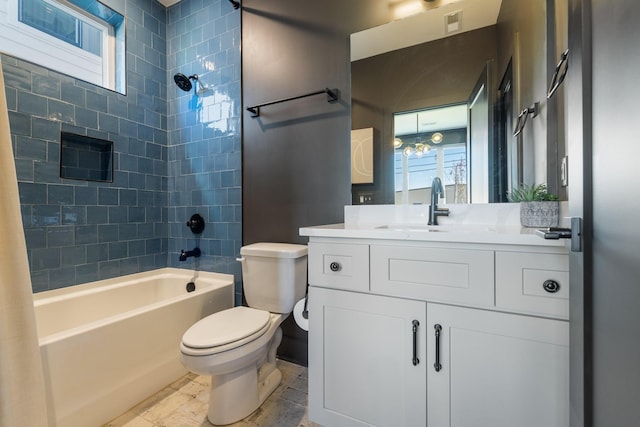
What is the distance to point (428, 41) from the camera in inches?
59.8

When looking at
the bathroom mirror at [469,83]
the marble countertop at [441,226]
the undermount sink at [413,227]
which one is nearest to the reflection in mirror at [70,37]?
the bathroom mirror at [469,83]

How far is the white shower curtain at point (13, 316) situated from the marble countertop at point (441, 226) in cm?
101

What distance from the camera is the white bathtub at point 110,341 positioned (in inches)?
47.5

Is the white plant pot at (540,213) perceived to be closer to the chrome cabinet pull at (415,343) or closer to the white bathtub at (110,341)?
the chrome cabinet pull at (415,343)

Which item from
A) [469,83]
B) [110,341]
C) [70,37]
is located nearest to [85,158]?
[70,37]

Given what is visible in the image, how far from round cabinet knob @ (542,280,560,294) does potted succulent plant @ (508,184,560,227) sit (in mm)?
354

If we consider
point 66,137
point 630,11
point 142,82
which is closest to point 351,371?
point 630,11

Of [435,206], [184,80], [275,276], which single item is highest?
[184,80]

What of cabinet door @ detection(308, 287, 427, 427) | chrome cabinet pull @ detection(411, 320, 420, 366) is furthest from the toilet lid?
chrome cabinet pull @ detection(411, 320, 420, 366)

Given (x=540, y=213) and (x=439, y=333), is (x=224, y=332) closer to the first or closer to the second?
(x=439, y=333)

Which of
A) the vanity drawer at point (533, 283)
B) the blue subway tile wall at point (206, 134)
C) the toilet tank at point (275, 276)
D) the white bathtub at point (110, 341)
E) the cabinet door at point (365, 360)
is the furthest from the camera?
the blue subway tile wall at point (206, 134)

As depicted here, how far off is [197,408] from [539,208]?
1.88 m

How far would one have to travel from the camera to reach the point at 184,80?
220 centimetres

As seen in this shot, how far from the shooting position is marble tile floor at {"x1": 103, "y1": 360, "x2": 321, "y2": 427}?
4.40 feet
